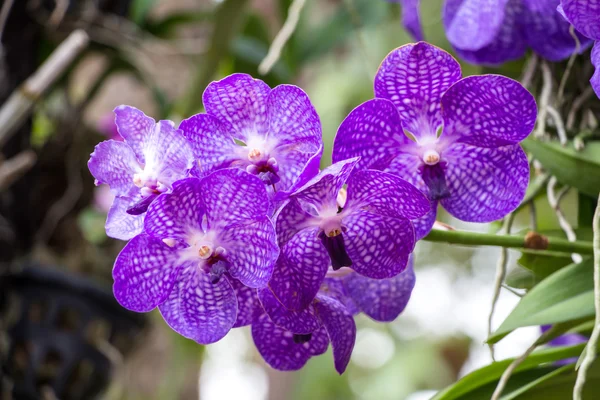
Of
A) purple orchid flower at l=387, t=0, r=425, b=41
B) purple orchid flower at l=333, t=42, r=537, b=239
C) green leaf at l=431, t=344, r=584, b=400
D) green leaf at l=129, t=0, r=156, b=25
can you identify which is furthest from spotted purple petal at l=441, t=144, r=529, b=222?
green leaf at l=129, t=0, r=156, b=25

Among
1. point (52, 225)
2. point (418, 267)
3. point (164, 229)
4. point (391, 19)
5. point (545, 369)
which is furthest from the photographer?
point (418, 267)

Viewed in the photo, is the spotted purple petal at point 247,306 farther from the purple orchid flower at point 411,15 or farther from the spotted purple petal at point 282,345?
the purple orchid flower at point 411,15

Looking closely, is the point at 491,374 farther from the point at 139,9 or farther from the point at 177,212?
the point at 139,9

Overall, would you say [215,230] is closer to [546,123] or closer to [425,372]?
[546,123]

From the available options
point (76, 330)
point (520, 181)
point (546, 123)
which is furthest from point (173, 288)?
point (76, 330)

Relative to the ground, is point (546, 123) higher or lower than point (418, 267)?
higher
